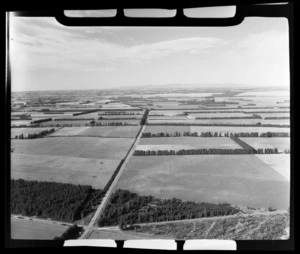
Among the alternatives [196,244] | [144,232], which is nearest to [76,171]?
[144,232]

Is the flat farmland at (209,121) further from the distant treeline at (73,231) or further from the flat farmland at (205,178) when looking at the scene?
the distant treeline at (73,231)

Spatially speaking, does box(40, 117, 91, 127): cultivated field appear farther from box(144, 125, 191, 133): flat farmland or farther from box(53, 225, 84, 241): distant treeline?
box(53, 225, 84, 241): distant treeline

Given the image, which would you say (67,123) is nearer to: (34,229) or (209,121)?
(209,121)

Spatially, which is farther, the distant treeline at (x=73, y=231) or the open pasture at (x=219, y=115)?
the open pasture at (x=219, y=115)

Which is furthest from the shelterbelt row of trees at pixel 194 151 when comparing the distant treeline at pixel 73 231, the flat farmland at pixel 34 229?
the flat farmland at pixel 34 229

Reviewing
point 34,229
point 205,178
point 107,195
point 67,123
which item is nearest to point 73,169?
point 107,195

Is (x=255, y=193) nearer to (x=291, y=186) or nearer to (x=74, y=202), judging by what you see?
(x=291, y=186)
